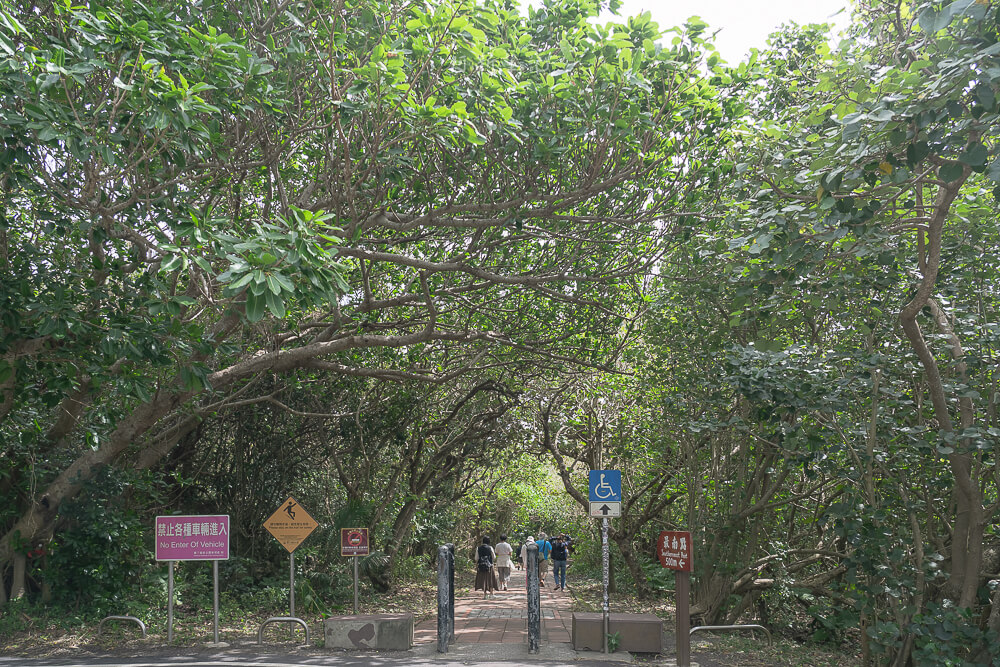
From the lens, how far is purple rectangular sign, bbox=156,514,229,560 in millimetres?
10789

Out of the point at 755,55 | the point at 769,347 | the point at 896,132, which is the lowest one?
the point at 769,347

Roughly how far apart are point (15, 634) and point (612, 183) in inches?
425

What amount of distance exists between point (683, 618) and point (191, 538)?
22.8 feet

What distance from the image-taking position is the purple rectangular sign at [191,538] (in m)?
10.8

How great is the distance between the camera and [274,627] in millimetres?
12266

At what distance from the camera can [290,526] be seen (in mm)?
11336

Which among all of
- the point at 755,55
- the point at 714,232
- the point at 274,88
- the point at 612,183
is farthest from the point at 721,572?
the point at 274,88

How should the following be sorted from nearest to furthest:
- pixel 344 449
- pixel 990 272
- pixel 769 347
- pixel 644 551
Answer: pixel 769 347
pixel 990 272
pixel 344 449
pixel 644 551

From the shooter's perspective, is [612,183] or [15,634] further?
[15,634]

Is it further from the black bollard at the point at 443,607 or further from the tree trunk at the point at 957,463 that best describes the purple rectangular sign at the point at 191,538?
the tree trunk at the point at 957,463

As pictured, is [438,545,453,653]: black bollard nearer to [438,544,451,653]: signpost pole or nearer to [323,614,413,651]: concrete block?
[438,544,451,653]: signpost pole

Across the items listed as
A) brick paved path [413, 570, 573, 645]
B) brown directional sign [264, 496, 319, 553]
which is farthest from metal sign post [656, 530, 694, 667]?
brown directional sign [264, 496, 319, 553]

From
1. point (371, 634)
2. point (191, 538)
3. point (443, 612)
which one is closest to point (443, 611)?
point (443, 612)

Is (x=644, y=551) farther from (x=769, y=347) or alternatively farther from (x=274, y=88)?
(x=274, y=88)
